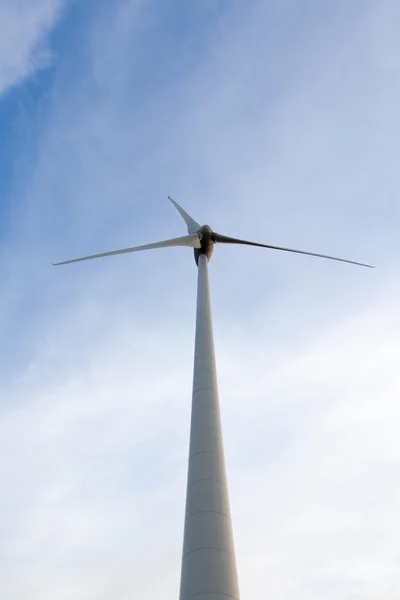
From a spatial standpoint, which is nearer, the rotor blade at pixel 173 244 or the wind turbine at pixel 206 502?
the wind turbine at pixel 206 502

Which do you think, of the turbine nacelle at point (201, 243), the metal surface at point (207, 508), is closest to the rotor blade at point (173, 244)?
the turbine nacelle at point (201, 243)

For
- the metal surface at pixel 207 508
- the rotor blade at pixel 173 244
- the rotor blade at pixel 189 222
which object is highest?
the rotor blade at pixel 189 222

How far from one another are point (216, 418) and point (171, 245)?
13814 millimetres

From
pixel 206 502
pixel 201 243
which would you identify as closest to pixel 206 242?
pixel 201 243

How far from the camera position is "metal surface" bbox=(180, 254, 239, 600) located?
12.9 meters


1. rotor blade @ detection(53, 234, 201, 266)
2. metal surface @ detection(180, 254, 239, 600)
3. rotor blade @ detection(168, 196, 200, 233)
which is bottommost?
metal surface @ detection(180, 254, 239, 600)

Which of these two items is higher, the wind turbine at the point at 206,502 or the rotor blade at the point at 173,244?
the rotor blade at the point at 173,244

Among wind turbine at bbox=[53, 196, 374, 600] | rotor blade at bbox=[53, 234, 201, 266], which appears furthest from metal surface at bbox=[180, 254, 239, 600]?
rotor blade at bbox=[53, 234, 201, 266]

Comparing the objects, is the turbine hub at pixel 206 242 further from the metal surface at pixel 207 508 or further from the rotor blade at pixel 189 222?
the metal surface at pixel 207 508

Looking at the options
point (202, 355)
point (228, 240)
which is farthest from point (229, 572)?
point (228, 240)

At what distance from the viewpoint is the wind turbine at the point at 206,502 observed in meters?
12.9

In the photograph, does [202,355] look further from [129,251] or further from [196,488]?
[129,251]

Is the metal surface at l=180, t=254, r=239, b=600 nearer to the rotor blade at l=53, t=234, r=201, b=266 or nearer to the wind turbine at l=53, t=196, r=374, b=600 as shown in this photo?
the wind turbine at l=53, t=196, r=374, b=600

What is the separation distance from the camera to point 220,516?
14.4m
